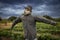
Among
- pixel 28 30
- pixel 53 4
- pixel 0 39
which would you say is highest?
pixel 53 4

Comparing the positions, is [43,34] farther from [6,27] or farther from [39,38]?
[6,27]

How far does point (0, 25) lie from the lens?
3.02m

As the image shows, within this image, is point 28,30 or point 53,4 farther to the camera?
point 53,4

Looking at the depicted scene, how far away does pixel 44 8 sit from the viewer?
2980 millimetres

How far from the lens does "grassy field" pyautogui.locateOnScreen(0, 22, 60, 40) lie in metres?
2.87

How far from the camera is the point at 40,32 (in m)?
2.90

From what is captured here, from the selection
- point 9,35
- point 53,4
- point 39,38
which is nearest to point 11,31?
point 9,35

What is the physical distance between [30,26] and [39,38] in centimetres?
34

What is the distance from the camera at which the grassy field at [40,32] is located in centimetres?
287

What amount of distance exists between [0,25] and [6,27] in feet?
0.29

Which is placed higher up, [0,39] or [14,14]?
[14,14]

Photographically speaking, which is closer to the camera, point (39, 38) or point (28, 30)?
point (28, 30)

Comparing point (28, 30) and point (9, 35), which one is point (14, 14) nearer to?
point (9, 35)

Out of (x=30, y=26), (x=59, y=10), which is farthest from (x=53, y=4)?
(x=30, y=26)
